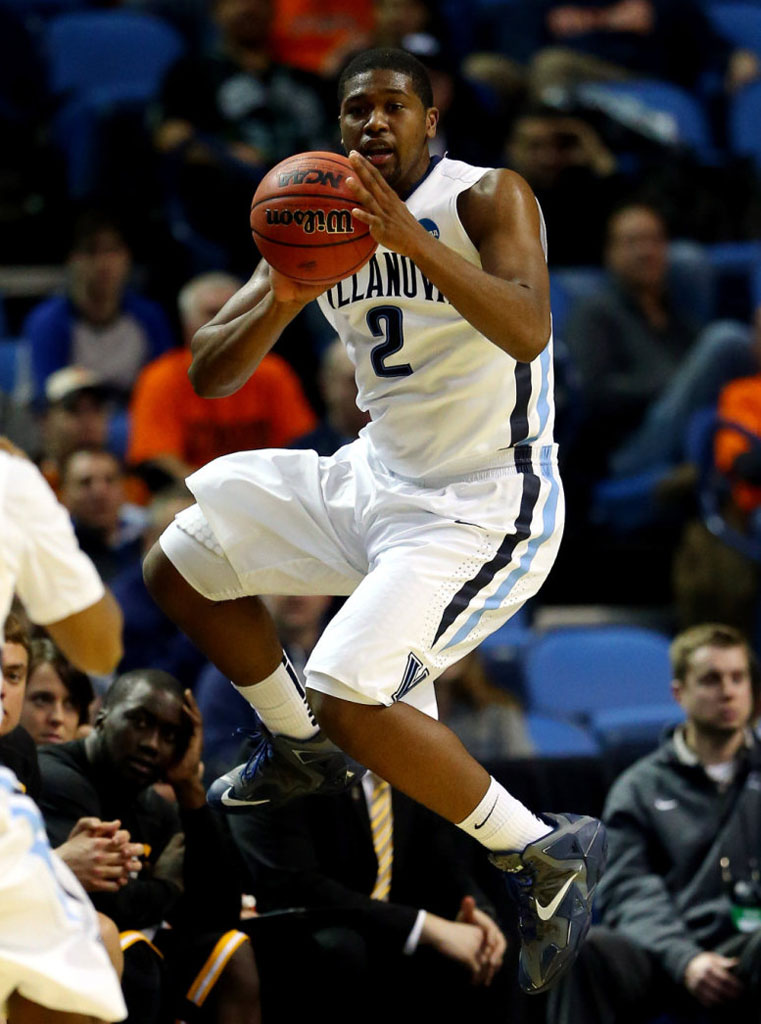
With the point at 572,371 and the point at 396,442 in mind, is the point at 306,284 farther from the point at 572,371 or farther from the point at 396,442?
the point at 572,371

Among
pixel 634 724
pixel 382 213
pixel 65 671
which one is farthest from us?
pixel 634 724

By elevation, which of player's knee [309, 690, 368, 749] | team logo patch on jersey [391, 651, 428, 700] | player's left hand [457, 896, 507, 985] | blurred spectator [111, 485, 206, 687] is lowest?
player's left hand [457, 896, 507, 985]

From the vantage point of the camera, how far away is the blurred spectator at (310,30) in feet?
32.3

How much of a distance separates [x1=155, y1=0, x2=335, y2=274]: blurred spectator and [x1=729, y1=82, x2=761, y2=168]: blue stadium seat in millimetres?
2654

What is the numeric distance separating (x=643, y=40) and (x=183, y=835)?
288 inches

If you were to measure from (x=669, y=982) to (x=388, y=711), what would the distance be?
2.03 meters

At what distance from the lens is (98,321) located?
8.05 metres

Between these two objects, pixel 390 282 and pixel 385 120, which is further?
pixel 390 282

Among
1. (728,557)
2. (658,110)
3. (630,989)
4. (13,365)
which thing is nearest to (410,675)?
(630,989)

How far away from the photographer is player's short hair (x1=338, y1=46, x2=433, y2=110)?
3801 millimetres

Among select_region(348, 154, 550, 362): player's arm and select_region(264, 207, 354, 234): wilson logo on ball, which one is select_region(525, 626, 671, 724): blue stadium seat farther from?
select_region(264, 207, 354, 234): wilson logo on ball

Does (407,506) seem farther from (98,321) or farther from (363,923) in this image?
(98,321)

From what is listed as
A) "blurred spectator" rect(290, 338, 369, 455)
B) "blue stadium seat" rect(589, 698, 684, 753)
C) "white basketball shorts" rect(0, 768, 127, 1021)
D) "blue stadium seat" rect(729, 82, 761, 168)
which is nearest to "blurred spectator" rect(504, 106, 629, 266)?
"blue stadium seat" rect(729, 82, 761, 168)

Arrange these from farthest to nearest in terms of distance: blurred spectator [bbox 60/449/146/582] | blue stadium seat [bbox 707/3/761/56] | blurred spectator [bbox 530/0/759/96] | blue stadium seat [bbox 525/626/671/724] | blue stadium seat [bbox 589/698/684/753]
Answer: blue stadium seat [bbox 707/3/761/56] → blurred spectator [bbox 530/0/759/96] → blue stadium seat [bbox 525/626/671/724] → blurred spectator [bbox 60/449/146/582] → blue stadium seat [bbox 589/698/684/753]
